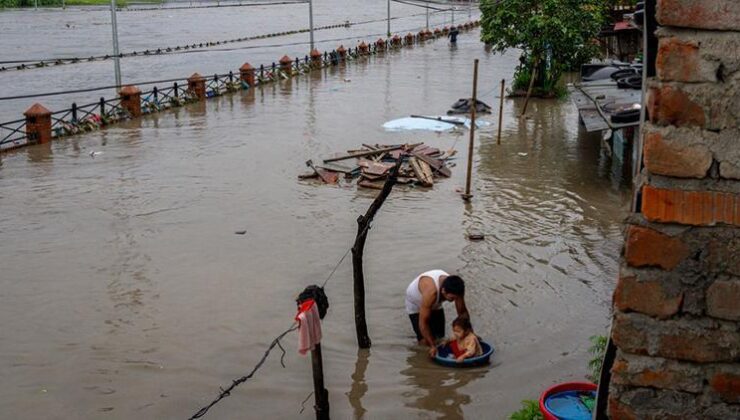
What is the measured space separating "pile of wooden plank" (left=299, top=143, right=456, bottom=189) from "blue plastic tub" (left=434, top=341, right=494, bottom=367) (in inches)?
302

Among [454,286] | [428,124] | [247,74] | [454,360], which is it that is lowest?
[454,360]

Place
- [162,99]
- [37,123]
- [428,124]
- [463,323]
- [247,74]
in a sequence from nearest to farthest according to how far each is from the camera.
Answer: [463,323]
[37,123]
[428,124]
[162,99]
[247,74]

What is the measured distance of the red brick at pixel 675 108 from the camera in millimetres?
3871

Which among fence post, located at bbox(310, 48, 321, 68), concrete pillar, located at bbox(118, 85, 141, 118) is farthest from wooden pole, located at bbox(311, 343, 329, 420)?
fence post, located at bbox(310, 48, 321, 68)

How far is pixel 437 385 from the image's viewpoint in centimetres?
818

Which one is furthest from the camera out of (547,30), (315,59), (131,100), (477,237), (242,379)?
(315,59)

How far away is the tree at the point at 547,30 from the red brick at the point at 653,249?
24283 millimetres

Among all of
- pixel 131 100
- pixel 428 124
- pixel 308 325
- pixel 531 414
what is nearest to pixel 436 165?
pixel 428 124

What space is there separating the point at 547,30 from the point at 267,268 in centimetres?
1843

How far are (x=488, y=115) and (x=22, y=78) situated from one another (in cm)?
3332

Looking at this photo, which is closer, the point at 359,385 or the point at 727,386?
the point at 727,386

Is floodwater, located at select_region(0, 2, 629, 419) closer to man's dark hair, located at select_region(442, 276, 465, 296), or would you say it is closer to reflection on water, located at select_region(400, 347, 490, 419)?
reflection on water, located at select_region(400, 347, 490, 419)

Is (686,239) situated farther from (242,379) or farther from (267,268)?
(267,268)

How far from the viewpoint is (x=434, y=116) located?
25.5 m
